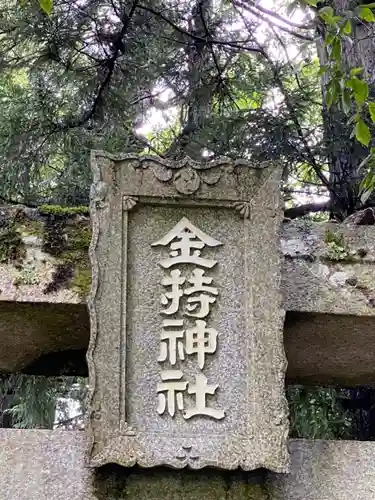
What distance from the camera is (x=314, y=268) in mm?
2170

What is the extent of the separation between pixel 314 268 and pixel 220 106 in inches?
66.6

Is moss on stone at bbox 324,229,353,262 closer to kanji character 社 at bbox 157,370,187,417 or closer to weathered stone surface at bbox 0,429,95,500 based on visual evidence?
kanji character 社 at bbox 157,370,187,417

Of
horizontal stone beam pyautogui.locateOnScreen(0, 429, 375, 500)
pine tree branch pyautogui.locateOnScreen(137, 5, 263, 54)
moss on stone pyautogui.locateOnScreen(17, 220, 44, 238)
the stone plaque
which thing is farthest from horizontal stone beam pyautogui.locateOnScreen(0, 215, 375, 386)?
pine tree branch pyautogui.locateOnScreen(137, 5, 263, 54)

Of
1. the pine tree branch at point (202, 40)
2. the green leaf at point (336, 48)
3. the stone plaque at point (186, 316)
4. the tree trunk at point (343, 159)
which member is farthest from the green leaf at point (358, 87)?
the pine tree branch at point (202, 40)

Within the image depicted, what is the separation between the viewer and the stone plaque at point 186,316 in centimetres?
185

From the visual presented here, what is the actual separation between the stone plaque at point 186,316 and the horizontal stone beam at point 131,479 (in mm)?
117

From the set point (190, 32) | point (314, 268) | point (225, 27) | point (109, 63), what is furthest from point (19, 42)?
point (314, 268)

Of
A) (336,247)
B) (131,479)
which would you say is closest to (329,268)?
(336,247)

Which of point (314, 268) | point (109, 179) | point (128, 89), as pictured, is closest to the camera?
point (109, 179)

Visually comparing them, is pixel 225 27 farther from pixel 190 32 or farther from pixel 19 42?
pixel 19 42

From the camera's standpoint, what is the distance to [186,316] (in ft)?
6.42

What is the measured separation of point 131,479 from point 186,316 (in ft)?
1.50

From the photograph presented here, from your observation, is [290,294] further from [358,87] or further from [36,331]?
[36,331]

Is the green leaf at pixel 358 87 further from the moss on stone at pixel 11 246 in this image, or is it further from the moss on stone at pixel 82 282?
the moss on stone at pixel 11 246
